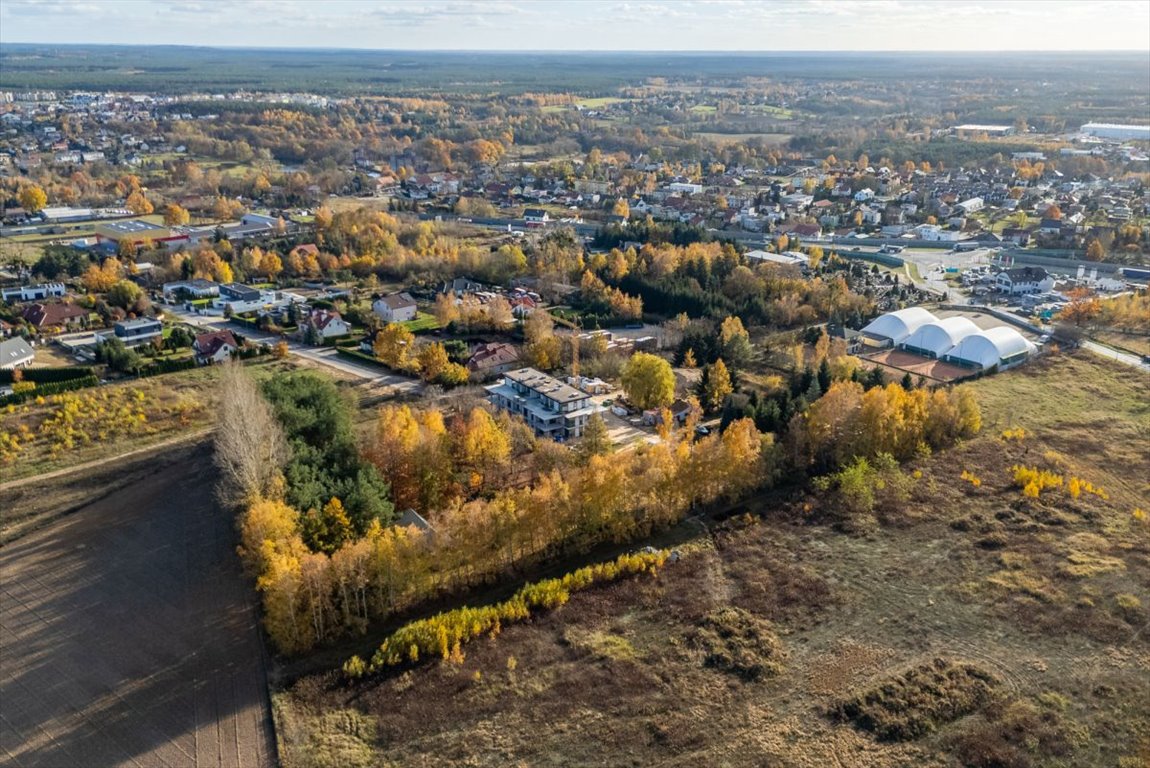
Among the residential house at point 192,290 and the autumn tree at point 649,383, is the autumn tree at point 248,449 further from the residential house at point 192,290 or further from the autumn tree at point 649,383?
the residential house at point 192,290

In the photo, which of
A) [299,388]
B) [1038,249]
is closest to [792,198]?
[1038,249]

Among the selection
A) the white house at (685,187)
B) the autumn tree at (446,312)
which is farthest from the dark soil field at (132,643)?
the white house at (685,187)

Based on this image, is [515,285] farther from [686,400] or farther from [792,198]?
[792,198]

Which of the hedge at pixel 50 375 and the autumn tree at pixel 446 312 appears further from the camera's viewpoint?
the autumn tree at pixel 446 312

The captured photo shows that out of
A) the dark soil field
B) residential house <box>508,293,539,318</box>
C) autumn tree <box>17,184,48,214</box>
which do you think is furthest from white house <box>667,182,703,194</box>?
the dark soil field

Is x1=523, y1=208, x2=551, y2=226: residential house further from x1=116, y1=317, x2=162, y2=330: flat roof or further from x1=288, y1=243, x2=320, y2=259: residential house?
x1=116, y1=317, x2=162, y2=330: flat roof

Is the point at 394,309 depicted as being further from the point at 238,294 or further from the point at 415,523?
the point at 415,523
